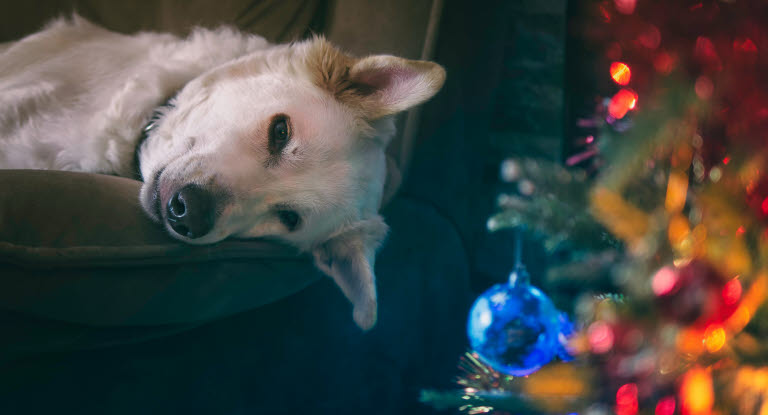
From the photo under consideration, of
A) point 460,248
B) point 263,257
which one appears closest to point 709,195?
point 263,257

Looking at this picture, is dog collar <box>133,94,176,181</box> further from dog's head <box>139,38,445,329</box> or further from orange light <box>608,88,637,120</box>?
orange light <box>608,88,637,120</box>

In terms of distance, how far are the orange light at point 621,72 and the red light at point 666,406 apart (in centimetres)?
54

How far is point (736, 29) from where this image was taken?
0.74 meters

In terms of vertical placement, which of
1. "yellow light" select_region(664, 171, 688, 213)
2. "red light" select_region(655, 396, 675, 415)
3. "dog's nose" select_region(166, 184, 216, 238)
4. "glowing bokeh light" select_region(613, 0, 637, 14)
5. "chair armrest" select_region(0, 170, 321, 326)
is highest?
"glowing bokeh light" select_region(613, 0, 637, 14)

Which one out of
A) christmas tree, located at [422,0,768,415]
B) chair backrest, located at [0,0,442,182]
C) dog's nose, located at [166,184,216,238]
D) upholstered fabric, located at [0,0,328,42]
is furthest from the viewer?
upholstered fabric, located at [0,0,328,42]

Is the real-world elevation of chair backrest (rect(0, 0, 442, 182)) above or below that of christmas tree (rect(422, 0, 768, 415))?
above

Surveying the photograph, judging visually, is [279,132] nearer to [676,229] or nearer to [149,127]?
[149,127]

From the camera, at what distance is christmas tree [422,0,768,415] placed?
28.0 inches

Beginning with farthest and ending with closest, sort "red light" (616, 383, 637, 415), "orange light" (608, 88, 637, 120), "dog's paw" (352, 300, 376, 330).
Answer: "dog's paw" (352, 300, 376, 330)
"orange light" (608, 88, 637, 120)
"red light" (616, 383, 637, 415)

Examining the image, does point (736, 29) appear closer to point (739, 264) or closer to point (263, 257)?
point (739, 264)

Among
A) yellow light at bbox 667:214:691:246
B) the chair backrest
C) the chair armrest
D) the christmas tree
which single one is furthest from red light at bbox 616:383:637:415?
the chair backrest

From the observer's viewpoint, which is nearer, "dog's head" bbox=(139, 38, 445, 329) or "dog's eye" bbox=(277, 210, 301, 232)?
"dog's head" bbox=(139, 38, 445, 329)

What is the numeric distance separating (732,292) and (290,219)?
1042mm

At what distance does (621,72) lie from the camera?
92 cm
